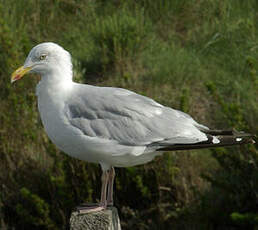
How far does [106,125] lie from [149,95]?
2474 millimetres

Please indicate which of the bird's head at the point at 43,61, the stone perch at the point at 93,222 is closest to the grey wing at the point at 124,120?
the bird's head at the point at 43,61

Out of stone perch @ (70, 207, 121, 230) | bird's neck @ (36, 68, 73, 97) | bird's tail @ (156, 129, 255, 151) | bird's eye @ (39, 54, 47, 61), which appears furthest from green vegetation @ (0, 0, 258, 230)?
stone perch @ (70, 207, 121, 230)

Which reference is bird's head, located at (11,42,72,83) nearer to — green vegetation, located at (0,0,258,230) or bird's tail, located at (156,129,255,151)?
bird's tail, located at (156,129,255,151)

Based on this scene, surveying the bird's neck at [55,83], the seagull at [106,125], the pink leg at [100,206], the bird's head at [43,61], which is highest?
the bird's head at [43,61]

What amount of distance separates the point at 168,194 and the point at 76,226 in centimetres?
253

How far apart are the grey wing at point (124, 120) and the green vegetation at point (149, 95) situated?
1187 mm

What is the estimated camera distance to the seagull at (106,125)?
2.92 metres

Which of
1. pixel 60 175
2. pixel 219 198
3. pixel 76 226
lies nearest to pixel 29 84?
pixel 60 175

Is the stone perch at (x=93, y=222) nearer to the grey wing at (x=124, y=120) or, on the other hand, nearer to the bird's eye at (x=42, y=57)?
the grey wing at (x=124, y=120)

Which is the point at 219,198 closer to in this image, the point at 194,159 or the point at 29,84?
the point at 194,159

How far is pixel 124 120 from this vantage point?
302 centimetres

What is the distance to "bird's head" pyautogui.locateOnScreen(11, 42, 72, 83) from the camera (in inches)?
123

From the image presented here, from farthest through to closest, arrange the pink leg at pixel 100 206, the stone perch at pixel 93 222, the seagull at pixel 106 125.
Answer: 1. the seagull at pixel 106 125
2. the pink leg at pixel 100 206
3. the stone perch at pixel 93 222

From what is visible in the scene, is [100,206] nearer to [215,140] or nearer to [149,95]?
[215,140]
